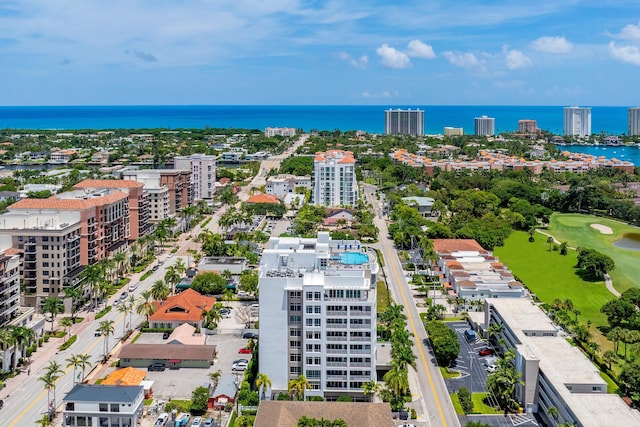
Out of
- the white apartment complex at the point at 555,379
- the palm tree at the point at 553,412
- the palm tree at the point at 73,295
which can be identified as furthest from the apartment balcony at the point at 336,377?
the palm tree at the point at 73,295

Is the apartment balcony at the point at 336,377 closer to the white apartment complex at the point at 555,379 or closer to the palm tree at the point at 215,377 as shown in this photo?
the palm tree at the point at 215,377

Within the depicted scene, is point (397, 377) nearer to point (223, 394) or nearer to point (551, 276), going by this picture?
point (223, 394)

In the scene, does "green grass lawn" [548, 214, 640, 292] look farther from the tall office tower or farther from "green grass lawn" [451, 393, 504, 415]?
the tall office tower

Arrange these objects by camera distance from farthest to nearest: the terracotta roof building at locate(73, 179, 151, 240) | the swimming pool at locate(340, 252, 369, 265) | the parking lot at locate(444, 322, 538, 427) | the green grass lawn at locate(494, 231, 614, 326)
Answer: the terracotta roof building at locate(73, 179, 151, 240), the green grass lawn at locate(494, 231, 614, 326), the swimming pool at locate(340, 252, 369, 265), the parking lot at locate(444, 322, 538, 427)

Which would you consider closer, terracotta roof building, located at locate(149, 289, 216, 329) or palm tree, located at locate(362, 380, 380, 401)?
palm tree, located at locate(362, 380, 380, 401)

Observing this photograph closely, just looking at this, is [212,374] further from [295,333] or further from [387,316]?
[387,316]

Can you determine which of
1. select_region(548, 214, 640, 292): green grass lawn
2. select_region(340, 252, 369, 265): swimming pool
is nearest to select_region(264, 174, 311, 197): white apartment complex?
select_region(548, 214, 640, 292): green grass lawn
